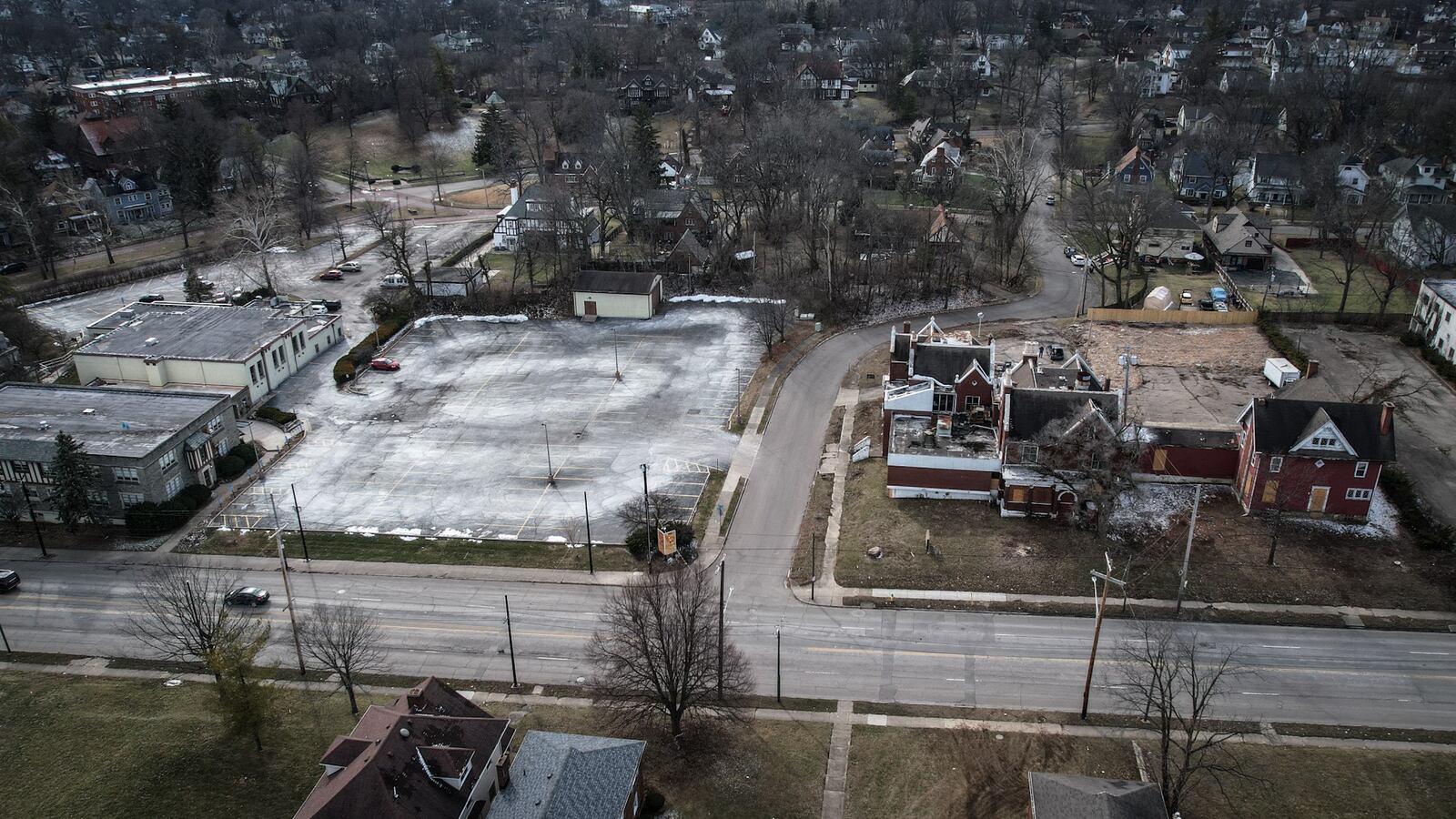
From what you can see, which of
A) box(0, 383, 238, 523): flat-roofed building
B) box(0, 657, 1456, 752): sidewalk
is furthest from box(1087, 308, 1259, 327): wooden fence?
box(0, 383, 238, 523): flat-roofed building

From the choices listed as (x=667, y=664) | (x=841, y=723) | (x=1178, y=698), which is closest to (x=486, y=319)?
(x=667, y=664)

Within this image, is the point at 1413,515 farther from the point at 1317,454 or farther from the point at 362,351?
the point at 362,351

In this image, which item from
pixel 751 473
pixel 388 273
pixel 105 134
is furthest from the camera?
pixel 105 134

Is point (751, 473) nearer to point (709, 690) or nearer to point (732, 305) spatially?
point (709, 690)

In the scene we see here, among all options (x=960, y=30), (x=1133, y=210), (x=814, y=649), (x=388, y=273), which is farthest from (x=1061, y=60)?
(x=814, y=649)

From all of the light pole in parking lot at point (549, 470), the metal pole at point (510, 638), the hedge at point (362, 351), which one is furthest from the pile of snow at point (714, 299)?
the metal pole at point (510, 638)

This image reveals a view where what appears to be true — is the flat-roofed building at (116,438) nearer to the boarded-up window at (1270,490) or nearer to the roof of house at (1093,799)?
the roof of house at (1093,799)
